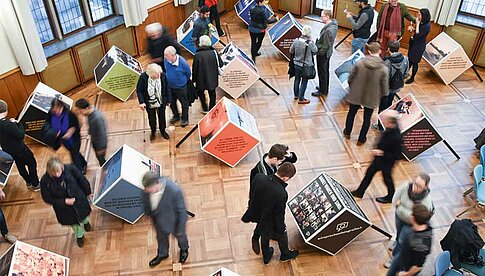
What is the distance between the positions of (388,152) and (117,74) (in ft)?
15.8

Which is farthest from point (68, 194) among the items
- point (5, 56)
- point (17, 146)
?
point (5, 56)

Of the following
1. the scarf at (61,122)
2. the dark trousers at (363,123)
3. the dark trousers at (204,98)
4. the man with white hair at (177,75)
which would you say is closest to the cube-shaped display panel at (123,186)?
the scarf at (61,122)

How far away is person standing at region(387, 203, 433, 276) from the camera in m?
3.55

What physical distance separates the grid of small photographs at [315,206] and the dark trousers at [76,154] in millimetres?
2850

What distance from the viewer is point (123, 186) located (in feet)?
15.8

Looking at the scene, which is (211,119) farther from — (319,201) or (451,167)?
(451,167)

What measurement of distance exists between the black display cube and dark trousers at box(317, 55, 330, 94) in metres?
3.04

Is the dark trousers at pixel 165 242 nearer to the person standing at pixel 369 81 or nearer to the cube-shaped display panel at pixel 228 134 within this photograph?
the cube-shaped display panel at pixel 228 134

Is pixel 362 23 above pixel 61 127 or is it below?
above

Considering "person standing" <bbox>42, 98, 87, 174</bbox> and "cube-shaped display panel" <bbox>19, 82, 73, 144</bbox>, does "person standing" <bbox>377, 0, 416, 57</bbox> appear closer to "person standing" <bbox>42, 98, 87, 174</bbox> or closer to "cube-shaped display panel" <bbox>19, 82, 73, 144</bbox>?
"person standing" <bbox>42, 98, 87, 174</bbox>

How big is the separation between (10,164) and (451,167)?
20.3ft

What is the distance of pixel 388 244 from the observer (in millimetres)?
4949

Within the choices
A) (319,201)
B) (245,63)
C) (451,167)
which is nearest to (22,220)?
(319,201)

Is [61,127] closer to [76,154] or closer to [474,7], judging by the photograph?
[76,154]
